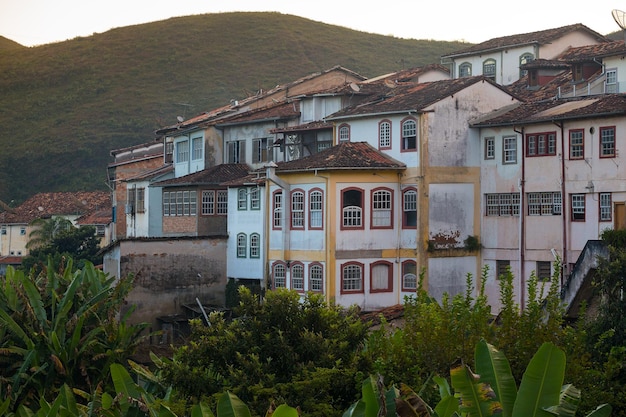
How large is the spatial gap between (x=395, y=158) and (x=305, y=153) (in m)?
7.21

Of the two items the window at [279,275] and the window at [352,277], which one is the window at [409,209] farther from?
the window at [279,275]

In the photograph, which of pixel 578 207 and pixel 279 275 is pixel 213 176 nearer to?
pixel 279 275

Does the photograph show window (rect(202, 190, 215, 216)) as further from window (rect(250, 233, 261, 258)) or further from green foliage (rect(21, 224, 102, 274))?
green foliage (rect(21, 224, 102, 274))

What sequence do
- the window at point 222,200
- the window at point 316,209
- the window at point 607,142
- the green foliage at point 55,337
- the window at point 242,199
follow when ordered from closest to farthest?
1. the green foliage at point 55,337
2. the window at point 607,142
3. the window at point 316,209
4. the window at point 242,199
5. the window at point 222,200

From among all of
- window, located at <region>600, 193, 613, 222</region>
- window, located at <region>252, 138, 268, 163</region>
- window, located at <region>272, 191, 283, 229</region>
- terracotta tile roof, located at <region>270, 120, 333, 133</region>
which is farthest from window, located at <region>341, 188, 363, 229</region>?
window, located at <region>252, 138, 268, 163</region>

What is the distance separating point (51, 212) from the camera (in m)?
89.9

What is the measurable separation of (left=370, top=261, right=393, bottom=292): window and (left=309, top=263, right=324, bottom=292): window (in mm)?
2024

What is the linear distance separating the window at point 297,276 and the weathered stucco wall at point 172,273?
4.95 metres

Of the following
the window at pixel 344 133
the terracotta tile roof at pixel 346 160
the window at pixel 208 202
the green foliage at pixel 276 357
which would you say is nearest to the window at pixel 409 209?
the terracotta tile roof at pixel 346 160

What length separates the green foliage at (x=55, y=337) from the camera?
100 feet

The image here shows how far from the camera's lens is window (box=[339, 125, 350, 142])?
50.6m

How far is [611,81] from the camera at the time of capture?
49938 mm

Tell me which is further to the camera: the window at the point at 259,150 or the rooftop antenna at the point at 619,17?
the window at the point at 259,150

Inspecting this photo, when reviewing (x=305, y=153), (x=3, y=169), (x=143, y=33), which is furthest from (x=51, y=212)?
(x=143, y=33)
